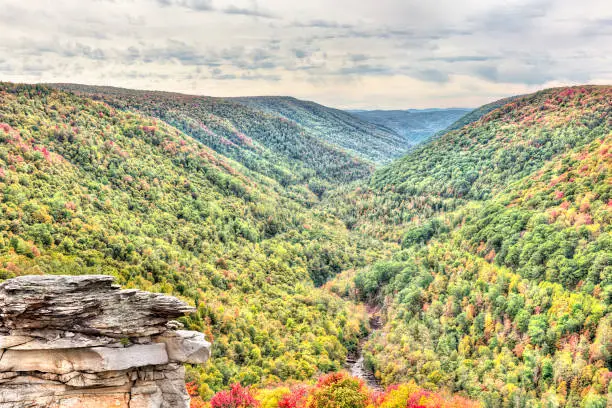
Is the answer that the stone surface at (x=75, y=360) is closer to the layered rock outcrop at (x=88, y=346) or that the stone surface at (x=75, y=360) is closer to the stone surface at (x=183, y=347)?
the layered rock outcrop at (x=88, y=346)

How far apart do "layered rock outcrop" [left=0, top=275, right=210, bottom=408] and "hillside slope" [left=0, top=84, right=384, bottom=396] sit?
41573mm

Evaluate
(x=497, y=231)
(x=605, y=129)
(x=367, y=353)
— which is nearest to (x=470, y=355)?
(x=367, y=353)

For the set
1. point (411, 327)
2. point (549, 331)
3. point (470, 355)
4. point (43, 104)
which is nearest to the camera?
point (549, 331)

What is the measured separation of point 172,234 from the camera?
409 ft

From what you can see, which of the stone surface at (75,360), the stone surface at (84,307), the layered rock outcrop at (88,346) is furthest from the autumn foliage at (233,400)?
the stone surface at (84,307)

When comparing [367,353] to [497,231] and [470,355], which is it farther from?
[497,231]

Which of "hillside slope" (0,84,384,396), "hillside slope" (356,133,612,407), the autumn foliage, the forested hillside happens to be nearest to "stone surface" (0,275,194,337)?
the autumn foliage

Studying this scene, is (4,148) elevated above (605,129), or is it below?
below

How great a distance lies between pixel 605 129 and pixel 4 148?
211 m

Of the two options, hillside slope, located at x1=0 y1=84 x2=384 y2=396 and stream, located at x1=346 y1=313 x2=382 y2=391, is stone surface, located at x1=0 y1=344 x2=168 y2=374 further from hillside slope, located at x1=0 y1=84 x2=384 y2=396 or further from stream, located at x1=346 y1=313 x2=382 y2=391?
stream, located at x1=346 y1=313 x2=382 y2=391

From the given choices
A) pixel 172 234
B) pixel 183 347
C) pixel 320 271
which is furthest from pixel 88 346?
pixel 320 271

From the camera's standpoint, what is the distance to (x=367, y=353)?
10794 cm

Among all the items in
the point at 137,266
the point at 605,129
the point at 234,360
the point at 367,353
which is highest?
the point at 605,129

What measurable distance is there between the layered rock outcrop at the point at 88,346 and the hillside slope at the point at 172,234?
136 feet
